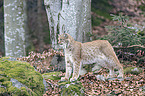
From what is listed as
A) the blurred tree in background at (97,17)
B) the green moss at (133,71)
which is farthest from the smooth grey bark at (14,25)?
the blurred tree in background at (97,17)

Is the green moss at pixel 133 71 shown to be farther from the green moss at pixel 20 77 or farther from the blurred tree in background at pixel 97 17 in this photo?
the blurred tree in background at pixel 97 17

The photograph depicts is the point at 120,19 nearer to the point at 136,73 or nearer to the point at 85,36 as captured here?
the point at 85,36

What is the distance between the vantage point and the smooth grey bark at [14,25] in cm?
995

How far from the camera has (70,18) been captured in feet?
26.6

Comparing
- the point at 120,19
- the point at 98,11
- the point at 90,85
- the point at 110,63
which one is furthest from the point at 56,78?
the point at 98,11

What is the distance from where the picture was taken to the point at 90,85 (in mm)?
6988

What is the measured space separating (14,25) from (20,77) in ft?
15.8

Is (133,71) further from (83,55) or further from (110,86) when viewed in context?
(83,55)

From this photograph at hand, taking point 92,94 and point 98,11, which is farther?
point 98,11

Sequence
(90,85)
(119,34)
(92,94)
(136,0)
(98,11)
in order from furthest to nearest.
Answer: (136,0)
(98,11)
(119,34)
(90,85)
(92,94)

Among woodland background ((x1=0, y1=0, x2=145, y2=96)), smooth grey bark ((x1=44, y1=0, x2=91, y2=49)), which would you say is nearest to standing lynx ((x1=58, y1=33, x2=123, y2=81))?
woodland background ((x1=0, y1=0, x2=145, y2=96))

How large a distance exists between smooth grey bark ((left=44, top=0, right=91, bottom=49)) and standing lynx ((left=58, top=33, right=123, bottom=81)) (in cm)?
142

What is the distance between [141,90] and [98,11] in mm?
12030

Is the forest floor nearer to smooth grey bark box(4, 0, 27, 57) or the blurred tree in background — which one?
smooth grey bark box(4, 0, 27, 57)
